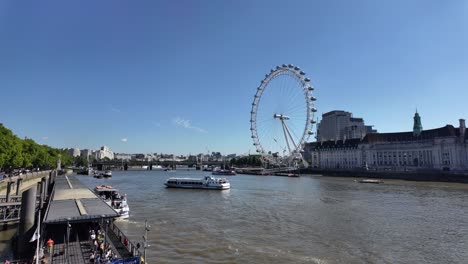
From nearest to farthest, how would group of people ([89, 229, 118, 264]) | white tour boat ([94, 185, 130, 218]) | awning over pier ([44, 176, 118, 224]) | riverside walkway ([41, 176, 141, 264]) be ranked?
group of people ([89, 229, 118, 264]) < riverside walkway ([41, 176, 141, 264]) < awning over pier ([44, 176, 118, 224]) < white tour boat ([94, 185, 130, 218])

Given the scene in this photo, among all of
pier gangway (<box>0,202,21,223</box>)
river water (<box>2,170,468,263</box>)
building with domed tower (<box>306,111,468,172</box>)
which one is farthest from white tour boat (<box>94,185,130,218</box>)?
building with domed tower (<box>306,111,468,172</box>)

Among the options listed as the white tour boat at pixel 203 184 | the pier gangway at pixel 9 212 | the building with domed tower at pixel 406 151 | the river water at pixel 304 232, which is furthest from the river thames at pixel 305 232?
the building with domed tower at pixel 406 151

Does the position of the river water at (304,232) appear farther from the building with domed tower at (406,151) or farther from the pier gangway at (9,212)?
the building with domed tower at (406,151)

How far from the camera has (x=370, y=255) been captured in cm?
2017

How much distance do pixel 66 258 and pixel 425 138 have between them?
126995 millimetres

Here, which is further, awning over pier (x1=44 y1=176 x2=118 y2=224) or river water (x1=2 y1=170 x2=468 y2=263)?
river water (x1=2 y1=170 x2=468 y2=263)

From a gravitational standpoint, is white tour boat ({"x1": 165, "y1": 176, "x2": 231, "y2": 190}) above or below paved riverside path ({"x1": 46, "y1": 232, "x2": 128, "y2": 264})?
above

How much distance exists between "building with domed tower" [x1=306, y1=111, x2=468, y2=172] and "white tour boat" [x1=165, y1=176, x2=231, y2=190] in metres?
72.0

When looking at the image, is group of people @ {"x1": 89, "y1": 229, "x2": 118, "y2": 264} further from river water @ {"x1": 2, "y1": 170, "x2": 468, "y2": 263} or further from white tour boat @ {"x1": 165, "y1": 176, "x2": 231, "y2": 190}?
white tour boat @ {"x1": 165, "y1": 176, "x2": 231, "y2": 190}

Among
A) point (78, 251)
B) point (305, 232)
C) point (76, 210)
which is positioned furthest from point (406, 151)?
point (78, 251)

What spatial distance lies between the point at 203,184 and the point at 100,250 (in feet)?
169

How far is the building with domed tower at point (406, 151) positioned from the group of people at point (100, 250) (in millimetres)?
104078

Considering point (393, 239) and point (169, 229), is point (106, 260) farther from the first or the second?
point (393, 239)

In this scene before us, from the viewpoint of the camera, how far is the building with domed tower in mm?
102000
